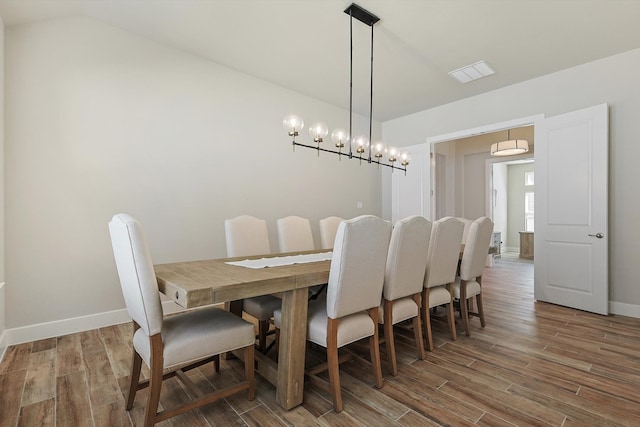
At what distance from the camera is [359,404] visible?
1.75 metres

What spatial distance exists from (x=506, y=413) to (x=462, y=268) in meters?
1.29

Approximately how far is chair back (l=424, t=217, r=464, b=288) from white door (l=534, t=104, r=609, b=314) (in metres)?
2.01

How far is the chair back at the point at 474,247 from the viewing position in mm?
2738

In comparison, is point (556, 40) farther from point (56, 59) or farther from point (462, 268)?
point (56, 59)

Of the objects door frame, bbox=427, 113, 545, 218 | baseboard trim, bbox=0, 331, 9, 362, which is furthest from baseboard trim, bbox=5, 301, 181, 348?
door frame, bbox=427, 113, 545, 218

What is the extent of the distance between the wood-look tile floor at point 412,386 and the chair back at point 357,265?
0.57 metres

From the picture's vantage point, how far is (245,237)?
114 inches

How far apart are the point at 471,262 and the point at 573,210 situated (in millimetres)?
1840

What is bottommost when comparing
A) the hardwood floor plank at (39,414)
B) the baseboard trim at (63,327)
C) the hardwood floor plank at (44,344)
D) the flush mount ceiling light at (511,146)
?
the hardwood floor plank at (44,344)

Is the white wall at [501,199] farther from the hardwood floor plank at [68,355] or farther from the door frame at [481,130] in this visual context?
the hardwood floor plank at [68,355]

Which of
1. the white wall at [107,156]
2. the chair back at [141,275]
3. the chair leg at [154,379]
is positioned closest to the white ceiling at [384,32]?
the white wall at [107,156]

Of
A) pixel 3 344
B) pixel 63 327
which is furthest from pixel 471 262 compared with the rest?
pixel 3 344

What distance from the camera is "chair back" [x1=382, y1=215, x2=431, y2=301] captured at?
6.72ft

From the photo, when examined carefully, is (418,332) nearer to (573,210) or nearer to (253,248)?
(253,248)
